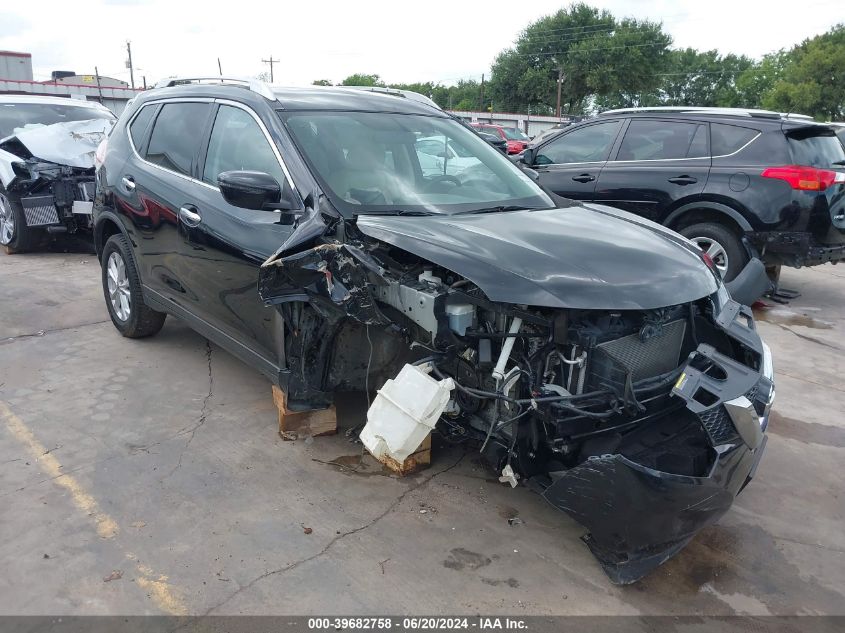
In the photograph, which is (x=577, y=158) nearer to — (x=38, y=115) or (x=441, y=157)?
(x=441, y=157)

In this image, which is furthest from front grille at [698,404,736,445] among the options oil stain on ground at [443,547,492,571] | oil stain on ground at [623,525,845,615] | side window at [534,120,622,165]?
side window at [534,120,622,165]

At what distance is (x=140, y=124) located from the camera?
4930 millimetres

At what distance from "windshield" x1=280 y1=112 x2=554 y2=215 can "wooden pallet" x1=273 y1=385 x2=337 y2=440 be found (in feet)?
4.13

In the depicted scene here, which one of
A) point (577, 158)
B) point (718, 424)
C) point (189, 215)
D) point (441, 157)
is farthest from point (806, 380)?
point (189, 215)

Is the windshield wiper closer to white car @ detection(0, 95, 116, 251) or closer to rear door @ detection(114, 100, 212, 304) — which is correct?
rear door @ detection(114, 100, 212, 304)

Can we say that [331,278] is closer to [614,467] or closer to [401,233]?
[401,233]

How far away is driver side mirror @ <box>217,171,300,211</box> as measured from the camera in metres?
3.23

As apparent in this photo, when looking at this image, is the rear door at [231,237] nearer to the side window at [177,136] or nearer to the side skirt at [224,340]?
the side skirt at [224,340]

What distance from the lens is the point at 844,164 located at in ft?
21.7

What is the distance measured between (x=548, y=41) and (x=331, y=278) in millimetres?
59459

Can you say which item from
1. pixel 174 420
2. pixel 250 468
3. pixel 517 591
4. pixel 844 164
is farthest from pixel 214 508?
pixel 844 164

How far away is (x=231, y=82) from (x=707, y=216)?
4.96 metres

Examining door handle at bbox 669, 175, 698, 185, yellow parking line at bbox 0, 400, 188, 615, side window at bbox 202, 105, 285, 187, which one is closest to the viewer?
yellow parking line at bbox 0, 400, 188, 615

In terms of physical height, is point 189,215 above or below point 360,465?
above
